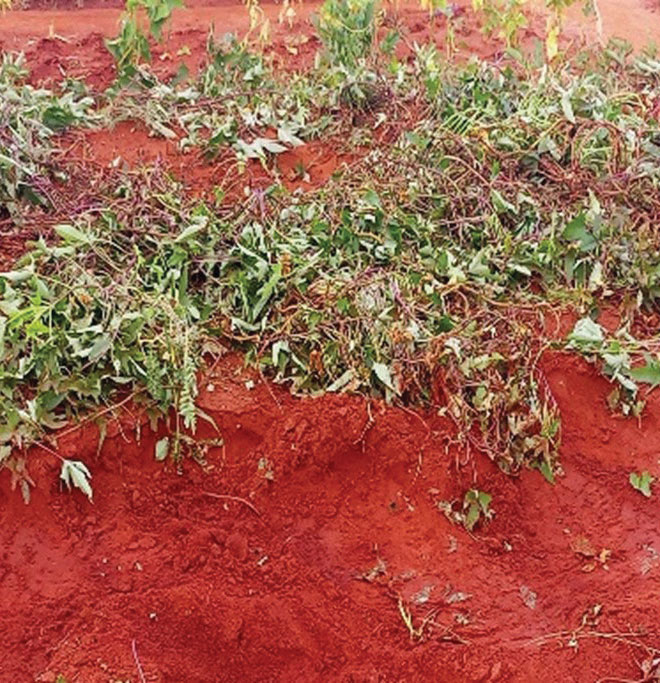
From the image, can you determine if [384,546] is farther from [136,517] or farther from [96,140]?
[96,140]

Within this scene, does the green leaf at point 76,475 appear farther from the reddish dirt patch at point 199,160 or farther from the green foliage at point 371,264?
the reddish dirt patch at point 199,160

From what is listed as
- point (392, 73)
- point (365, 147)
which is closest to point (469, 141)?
point (365, 147)

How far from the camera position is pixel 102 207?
3955 mm

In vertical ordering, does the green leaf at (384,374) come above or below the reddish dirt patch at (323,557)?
above

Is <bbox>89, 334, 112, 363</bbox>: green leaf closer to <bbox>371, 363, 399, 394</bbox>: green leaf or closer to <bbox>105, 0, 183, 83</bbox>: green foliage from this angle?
<bbox>371, 363, 399, 394</bbox>: green leaf

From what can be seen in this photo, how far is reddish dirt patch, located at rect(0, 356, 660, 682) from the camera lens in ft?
9.48

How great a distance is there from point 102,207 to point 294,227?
2.28 ft

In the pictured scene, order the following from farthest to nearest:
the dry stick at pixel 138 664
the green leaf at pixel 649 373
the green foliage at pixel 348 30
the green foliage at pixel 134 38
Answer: the green foliage at pixel 348 30
the green foliage at pixel 134 38
the green leaf at pixel 649 373
the dry stick at pixel 138 664

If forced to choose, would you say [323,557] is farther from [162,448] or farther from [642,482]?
[642,482]

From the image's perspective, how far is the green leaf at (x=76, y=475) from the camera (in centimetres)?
310

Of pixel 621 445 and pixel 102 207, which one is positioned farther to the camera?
pixel 102 207

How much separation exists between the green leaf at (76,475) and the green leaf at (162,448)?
0.21 m

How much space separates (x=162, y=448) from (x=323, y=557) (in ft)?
1.88

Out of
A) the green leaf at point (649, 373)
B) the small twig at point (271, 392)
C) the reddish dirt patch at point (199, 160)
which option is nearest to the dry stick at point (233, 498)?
the small twig at point (271, 392)
